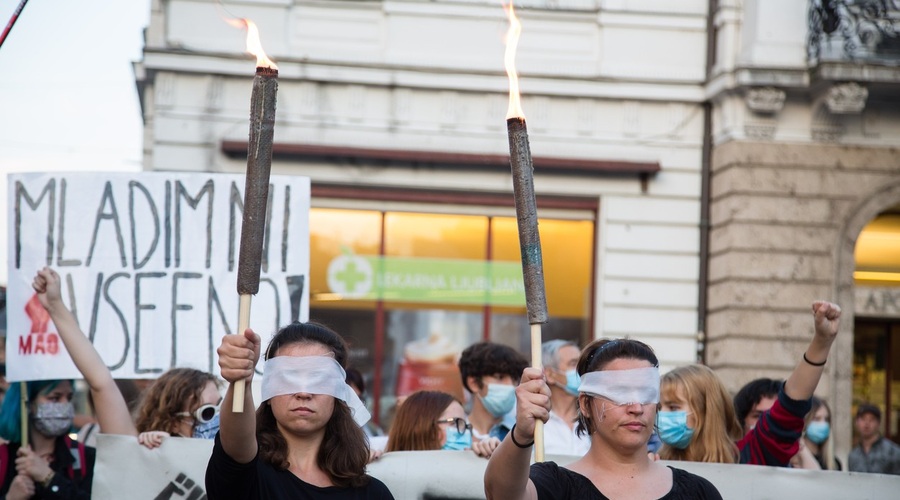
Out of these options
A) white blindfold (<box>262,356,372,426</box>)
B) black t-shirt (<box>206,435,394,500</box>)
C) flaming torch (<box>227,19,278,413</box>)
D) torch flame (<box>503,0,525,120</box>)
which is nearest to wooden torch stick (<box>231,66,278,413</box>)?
flaming torch (<box>227,19,278,413</box>)

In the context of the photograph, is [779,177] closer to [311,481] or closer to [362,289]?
[362,289]

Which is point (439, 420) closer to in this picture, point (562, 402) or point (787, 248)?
point (562, 402)

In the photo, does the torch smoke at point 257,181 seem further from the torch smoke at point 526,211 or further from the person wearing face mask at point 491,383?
the person wearing face mask at point 491,383

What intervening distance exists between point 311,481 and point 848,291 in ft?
35.8

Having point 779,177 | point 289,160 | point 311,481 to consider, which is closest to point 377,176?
point 289,160

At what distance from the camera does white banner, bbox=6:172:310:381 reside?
21.7 ft

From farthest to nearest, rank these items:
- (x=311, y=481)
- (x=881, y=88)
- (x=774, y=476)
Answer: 1. (x=881, y=88)
2. (x=774, y=476)
3. (x=311, y=481)

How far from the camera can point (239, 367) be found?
3182mm

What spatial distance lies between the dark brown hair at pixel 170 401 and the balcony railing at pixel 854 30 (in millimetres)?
9770

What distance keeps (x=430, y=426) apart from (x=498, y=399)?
80 centimetres

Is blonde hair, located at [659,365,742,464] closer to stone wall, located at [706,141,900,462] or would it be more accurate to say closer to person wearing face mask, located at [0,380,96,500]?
person wearing face mask, located at [0,380,96,500]

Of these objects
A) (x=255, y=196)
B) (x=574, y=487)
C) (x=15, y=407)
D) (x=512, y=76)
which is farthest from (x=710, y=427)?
(x=15, y=407)

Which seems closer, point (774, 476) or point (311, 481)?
point (311, 481)

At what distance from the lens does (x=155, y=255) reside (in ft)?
22.5
